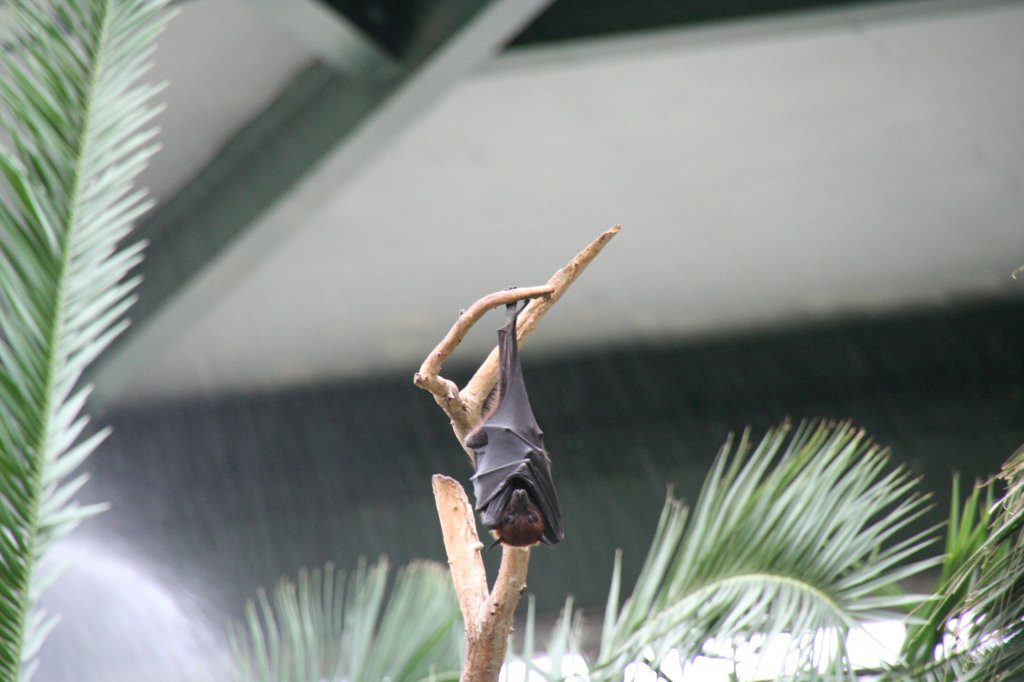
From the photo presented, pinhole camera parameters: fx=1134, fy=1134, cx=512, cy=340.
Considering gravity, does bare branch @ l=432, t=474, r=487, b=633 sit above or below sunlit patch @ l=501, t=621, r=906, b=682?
above

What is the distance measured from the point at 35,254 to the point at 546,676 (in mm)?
751

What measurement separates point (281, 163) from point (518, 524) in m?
3.08

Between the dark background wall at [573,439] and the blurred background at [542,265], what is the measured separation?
0.5 inches

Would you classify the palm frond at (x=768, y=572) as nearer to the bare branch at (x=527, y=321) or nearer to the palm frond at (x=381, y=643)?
the palm frond at (x=381, y=643)

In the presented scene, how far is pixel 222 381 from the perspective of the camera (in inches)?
223

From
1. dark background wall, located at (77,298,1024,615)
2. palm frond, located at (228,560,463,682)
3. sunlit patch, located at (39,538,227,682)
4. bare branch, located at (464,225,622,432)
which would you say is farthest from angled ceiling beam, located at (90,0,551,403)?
bare branch, located at (464,225,622,432)

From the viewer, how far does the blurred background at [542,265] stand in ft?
11.7

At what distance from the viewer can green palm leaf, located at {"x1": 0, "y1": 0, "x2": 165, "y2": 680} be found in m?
1.20

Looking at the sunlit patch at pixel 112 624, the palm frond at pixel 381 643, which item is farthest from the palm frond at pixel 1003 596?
the sunlit patch at pixel 112 624

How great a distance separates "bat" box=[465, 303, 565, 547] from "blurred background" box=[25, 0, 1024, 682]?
2119 mm

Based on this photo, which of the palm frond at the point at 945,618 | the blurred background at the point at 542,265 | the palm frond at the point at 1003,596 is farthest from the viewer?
the blurred background at the point at 542,265

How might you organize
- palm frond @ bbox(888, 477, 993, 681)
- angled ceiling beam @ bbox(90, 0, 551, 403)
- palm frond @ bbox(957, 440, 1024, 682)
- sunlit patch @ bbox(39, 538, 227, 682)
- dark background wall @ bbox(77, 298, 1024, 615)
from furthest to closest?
sunlit patch @ bbox(39, 538, 227, 682), dark background wall @ bbox(77, 298, 1024, 615), angled ceiling beam @ bbox(90, 0, 551, 403), palm frond @ bbox(888, 477, 993, 681), palm frond @ bbox(957, 440, 1024, 682)

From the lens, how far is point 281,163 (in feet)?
12.6

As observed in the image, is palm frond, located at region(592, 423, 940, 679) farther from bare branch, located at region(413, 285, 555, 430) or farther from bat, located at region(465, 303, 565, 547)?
bare branch, located at region(413, 285, 555, 430)
